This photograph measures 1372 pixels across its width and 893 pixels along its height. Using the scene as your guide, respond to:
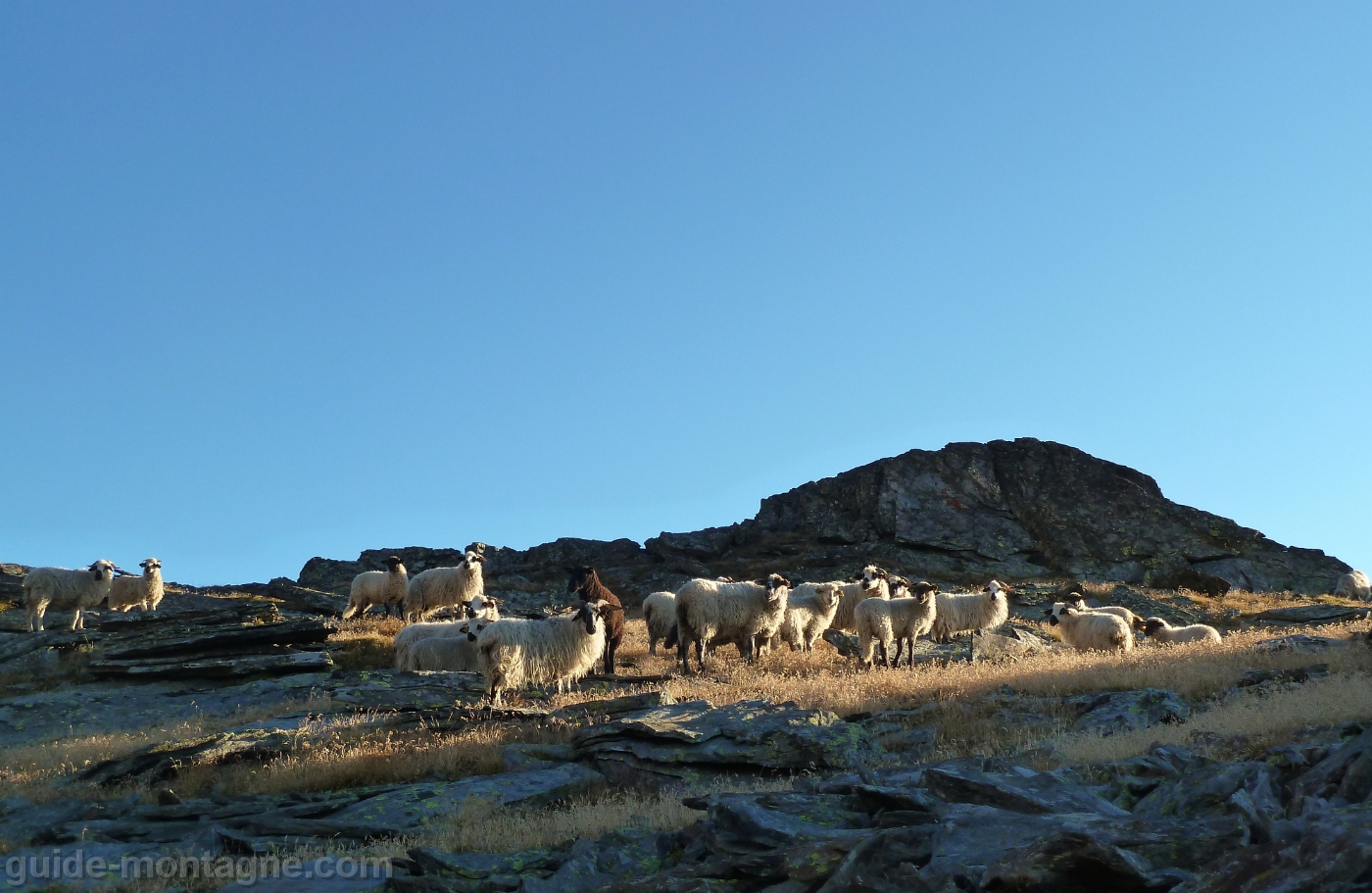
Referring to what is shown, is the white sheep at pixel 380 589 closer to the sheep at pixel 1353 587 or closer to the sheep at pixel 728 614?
the sheep at pixel 728 614

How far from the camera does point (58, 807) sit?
1069cm

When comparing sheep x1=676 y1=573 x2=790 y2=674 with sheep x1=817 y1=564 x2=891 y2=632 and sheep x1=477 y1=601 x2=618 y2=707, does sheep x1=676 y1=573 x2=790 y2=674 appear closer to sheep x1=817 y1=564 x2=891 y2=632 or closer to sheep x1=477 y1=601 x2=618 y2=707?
sheep x1=477 y1=601 x2=618 y2=707

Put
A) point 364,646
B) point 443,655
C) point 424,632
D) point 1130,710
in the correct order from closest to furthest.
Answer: point 1130,710, point 443,655, point 424,632, point 364,646

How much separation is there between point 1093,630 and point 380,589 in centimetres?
1915

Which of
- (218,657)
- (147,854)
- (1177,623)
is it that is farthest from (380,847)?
(1177,623)

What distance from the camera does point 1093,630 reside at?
26.1 m

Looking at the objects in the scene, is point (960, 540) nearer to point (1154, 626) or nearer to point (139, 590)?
point (1154, 626)

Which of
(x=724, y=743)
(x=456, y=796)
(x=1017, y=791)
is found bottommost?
(x=456, y=796)

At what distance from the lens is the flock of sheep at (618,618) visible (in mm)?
18750

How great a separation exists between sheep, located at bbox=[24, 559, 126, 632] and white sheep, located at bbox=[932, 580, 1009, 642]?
22277 millimetres

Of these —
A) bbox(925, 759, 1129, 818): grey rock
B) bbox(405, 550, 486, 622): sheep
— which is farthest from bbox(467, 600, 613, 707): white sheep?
bbox(925, 759, 1129, 818): grey rock

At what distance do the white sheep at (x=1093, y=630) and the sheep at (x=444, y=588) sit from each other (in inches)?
617

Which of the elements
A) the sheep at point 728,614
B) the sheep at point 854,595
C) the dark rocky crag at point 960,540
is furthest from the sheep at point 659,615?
the dark rocky crag at point 960,540

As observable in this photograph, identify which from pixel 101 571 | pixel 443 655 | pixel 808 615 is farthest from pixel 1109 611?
pixel 101 571
